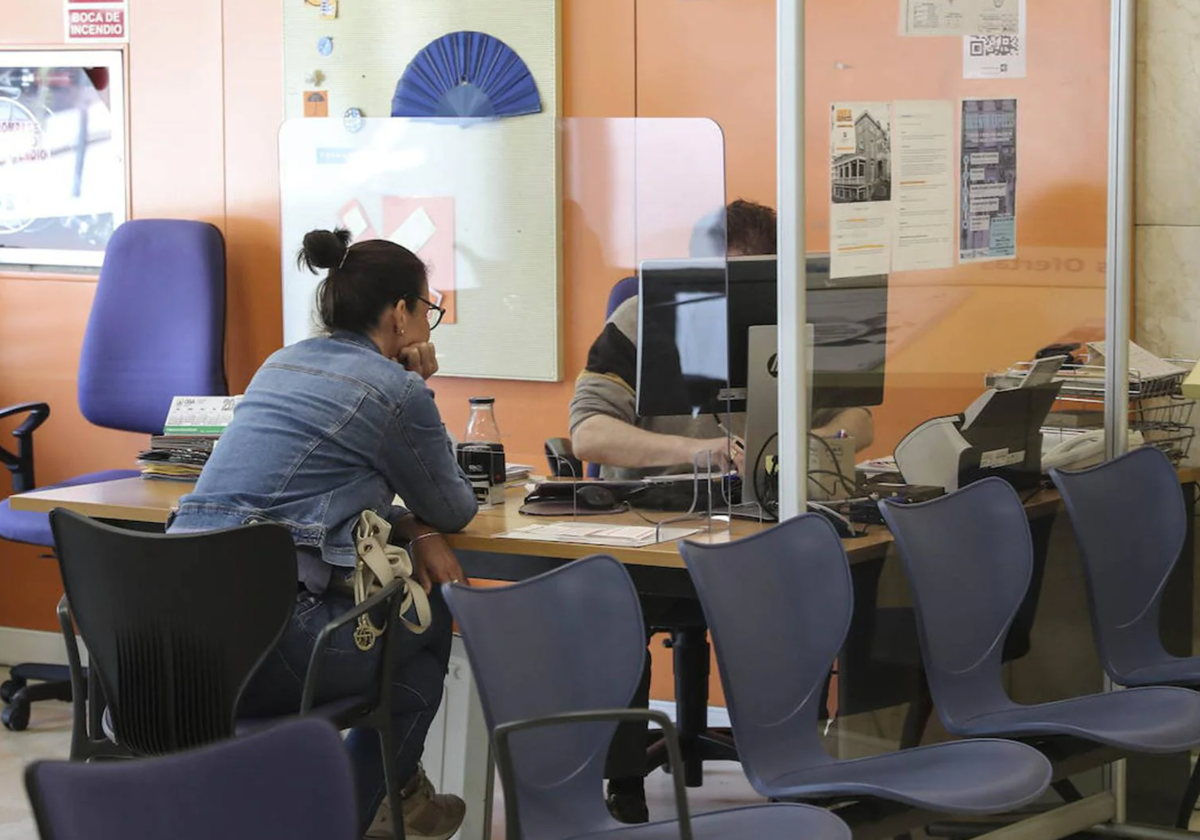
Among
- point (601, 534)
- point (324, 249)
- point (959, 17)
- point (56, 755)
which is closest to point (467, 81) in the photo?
point (324, 249)

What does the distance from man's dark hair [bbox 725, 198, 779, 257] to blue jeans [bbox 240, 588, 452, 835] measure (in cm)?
107

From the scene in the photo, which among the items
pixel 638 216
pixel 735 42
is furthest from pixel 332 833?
pixel 735 42

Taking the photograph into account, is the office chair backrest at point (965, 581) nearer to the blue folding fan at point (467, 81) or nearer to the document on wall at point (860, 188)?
the document on wall at point (860, 188)

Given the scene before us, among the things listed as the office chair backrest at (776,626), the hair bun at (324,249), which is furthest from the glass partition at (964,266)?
the hair bun at (324,249)

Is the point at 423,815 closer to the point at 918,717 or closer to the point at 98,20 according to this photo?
the point at 918,717

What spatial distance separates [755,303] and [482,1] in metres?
1.78

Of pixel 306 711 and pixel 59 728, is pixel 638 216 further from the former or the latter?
pixel 59 728

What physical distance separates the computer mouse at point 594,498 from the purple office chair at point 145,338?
6.15 feet

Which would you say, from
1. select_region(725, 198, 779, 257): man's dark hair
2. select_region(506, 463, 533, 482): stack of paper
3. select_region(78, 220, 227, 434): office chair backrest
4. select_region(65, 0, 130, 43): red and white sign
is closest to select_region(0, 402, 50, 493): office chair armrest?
select_region(78, 220, 227, 434): office chair backrest

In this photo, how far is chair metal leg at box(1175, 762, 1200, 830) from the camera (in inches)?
140

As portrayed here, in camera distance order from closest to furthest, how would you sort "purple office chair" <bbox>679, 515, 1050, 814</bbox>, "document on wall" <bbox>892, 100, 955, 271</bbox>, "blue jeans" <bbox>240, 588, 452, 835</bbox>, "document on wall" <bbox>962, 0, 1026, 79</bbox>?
"purple office chair" <bbox>679, 515, 1050, 814</bbox>
"blue jeans" <bbox>240, 588, 452, 835</bbox>
"document on wall" <bbox>892, 100, 955, 271</bbox>
"document on wall" <bbox>962, 0, 1026, 79</bbox>

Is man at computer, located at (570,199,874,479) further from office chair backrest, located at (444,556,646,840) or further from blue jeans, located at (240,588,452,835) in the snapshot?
office chair backrest, located at (444,556,646,840)

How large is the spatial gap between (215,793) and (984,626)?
6.63 ft

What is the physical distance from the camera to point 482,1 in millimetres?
4652
